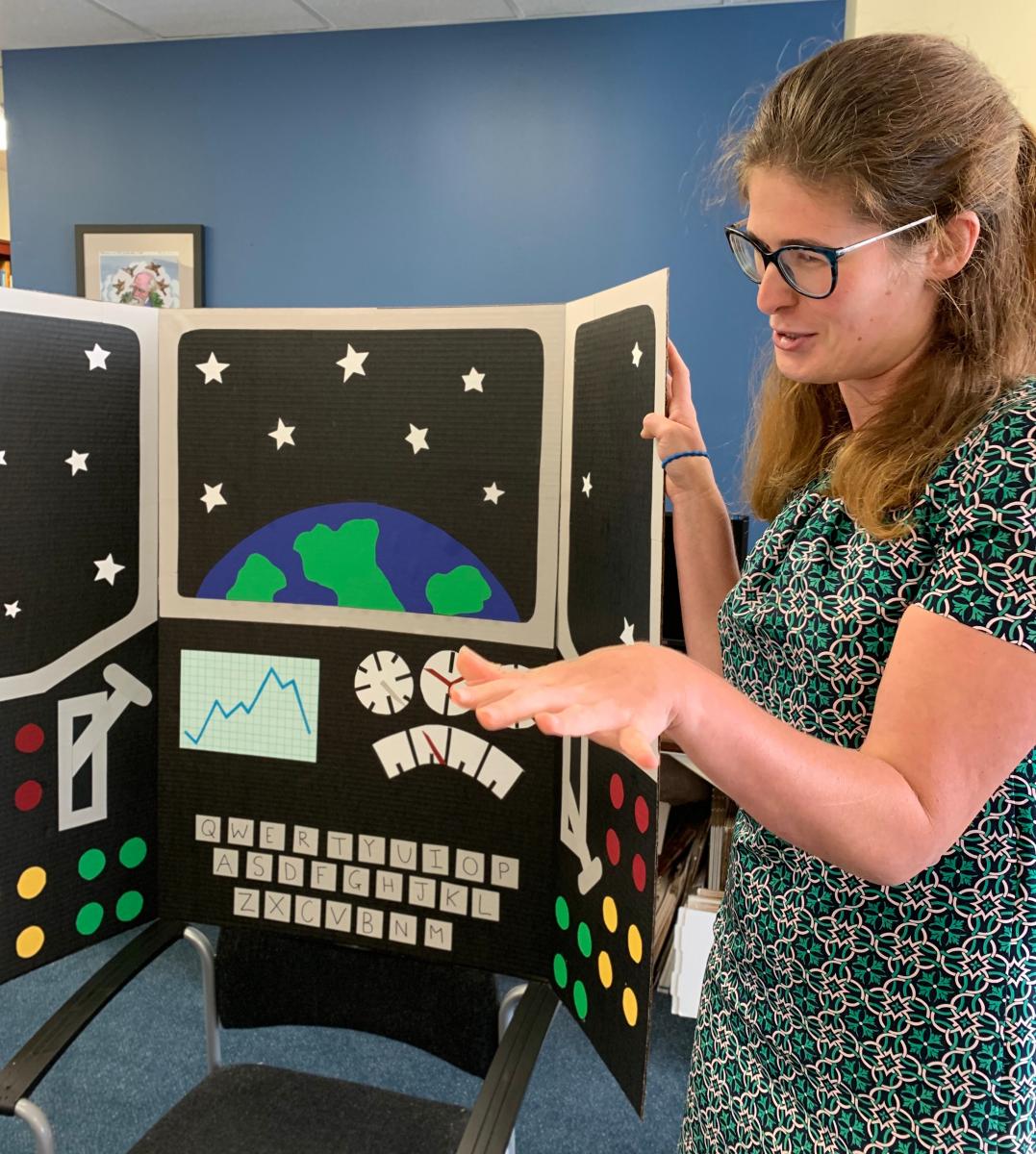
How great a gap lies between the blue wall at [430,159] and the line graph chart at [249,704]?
1.78m

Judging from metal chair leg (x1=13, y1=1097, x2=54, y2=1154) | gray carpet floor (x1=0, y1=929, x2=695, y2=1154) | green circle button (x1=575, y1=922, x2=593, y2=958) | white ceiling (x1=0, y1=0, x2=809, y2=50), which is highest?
white ceiling (x1=0, y1=0, x2=809, y2=50)

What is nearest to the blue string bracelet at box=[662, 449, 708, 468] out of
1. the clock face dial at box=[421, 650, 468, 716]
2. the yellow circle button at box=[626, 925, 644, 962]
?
the clock face dial at box=[421, 650, 468, 716]

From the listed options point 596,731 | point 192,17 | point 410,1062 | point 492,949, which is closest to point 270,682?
point 492,949

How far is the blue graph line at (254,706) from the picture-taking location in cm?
122

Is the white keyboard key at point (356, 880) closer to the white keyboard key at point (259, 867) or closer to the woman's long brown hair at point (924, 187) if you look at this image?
the white keyboard key at point (259, 867)

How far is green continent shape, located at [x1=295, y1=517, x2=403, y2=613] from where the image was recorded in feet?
3.83

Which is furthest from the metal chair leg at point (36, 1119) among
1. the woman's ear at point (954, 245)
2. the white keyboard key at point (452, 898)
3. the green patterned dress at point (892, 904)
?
the woman's ear at point (954, 245)

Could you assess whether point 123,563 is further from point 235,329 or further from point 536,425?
point 536,425

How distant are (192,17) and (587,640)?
2.98 m

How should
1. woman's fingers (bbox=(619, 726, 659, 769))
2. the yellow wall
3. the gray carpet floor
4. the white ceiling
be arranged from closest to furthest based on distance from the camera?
woman's fingers (bbox=(619, 726, 659, 769)) < the yellow wall < the gray carpet floor < the white ceiling

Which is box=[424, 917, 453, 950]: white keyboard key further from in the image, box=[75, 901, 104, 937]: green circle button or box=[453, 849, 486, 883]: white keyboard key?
box=[75, 901, 104, 937]: green circle button

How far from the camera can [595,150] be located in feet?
9.77

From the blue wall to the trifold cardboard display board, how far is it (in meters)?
1.73

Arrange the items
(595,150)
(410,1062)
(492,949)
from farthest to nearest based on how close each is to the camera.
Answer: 1. (595,150)
2. (410,1062)
3. (492,949)
